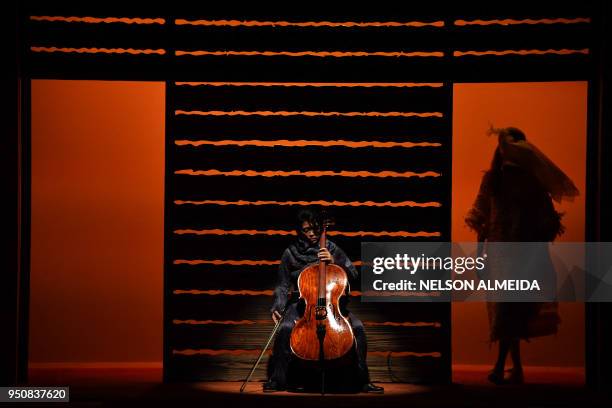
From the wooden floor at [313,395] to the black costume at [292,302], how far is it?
0.22 meters

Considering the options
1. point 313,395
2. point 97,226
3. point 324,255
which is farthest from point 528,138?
point 97,226

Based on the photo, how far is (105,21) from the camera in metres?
8.26

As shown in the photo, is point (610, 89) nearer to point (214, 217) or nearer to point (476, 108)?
point (476, 108)

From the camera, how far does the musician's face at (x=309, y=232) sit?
7.41 metres

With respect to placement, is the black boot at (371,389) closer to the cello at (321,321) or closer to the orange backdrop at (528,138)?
the cello at (321,321)

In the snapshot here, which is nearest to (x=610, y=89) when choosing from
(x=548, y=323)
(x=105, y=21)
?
(x=548, y=323)

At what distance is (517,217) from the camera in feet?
26.0

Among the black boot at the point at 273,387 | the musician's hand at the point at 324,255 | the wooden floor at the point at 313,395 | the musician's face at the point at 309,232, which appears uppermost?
the musician's face at the point at 309,232

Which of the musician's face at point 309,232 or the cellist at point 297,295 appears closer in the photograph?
the cellist at point 297,295

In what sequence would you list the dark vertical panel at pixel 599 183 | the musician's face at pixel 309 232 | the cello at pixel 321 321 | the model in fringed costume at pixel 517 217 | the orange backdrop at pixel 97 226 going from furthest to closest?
the orange backdrop at pixel 97 226 → the model in fringed costume at pixel 517 217 → the dark vertical panel at pixel 599 183 → the musician's face at pixel 309 232 → the cello at pixel 321 321

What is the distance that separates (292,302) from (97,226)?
2758mm

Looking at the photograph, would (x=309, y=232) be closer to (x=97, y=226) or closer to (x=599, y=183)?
(x=599, y=183)

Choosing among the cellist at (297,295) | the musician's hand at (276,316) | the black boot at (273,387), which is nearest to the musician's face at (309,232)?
the cellist at (297,295)

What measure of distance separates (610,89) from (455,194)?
2.30m
